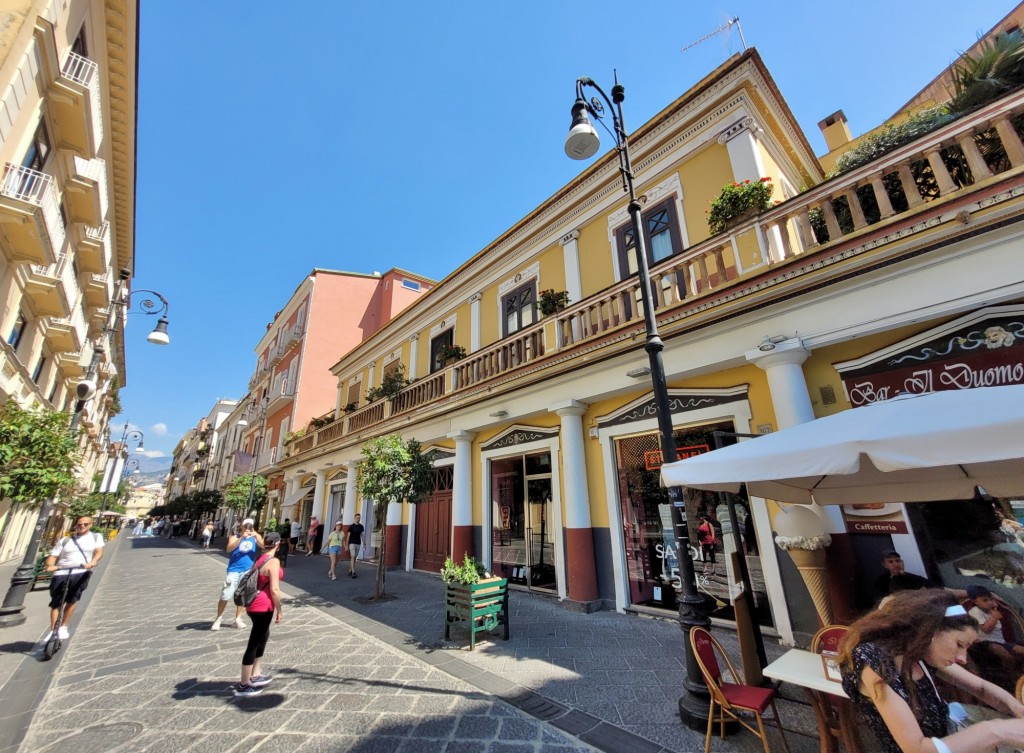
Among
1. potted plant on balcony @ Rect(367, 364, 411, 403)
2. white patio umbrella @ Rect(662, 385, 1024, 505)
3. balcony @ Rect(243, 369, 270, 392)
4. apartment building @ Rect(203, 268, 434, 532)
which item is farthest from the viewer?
balcony @ Rect(243, 369, 270, 392)

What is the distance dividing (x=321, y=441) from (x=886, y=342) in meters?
19.0

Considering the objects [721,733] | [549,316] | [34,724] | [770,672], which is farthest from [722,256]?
[34,724]

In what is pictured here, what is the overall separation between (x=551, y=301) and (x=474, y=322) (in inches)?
131

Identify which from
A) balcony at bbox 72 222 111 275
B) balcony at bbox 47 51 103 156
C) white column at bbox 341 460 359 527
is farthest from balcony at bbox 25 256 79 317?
white column at bbox 341 460 359 527

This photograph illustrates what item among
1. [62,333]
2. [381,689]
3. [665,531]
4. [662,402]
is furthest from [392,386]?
[662,402]

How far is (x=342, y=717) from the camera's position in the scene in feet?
12.8

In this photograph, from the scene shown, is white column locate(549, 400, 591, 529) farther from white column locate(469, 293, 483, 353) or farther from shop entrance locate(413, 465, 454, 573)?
shop entrance locate(413, 465, 454, 573)

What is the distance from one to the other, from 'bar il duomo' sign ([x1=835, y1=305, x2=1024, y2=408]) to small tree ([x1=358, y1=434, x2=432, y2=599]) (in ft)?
25.6

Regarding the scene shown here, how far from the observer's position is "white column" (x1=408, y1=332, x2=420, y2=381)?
14.6 meters

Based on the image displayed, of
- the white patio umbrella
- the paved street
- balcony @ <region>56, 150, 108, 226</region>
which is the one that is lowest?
the paved street

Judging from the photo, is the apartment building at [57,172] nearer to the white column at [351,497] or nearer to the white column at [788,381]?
the white column at [351,497]

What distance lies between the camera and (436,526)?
472 inches

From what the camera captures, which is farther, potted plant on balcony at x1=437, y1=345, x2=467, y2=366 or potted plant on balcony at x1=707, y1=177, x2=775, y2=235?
potted plant on balcony at x1=437, y1=345, x2=467, y2=366

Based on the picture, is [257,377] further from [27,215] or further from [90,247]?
[27,215]
